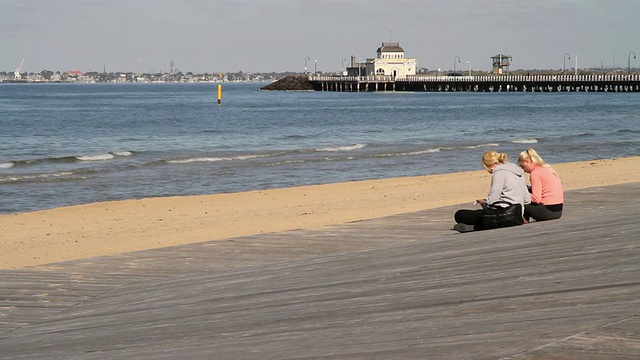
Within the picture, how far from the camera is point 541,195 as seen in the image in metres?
10.2

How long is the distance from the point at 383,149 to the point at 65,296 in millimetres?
29746

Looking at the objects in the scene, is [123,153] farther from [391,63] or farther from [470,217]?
[391,63]

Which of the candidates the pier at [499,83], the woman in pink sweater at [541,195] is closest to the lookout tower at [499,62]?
the pier at [499,83]

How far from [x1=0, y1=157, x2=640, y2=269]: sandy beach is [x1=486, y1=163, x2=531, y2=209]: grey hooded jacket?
2956 mm

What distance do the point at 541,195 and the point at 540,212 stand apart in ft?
0.65

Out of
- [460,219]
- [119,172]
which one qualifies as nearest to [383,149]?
[119,172]

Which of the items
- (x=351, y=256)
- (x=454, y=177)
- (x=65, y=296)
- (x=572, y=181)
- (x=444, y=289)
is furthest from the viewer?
(x=454, y=177)

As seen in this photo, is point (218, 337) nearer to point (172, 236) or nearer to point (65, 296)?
Answer: point (65, 296)

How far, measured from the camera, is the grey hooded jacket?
9.55 meters

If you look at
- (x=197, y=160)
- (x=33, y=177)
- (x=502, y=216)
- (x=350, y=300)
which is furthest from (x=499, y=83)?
(x=350, y=300)

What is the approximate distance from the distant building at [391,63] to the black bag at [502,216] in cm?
13751

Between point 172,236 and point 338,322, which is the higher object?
point 338,322

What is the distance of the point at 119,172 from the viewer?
28.1 meters

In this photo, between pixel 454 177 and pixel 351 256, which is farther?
pixel 454 177
